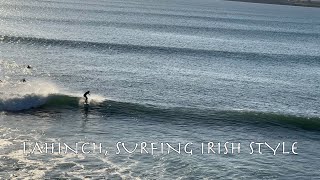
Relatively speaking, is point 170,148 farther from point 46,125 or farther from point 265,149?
point 46,125

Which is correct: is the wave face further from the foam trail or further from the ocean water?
the ocean water

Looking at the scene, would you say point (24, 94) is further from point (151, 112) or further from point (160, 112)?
point (160, 112)

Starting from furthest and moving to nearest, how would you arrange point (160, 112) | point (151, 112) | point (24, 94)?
point (24, 94) < point (160, 112) < point (151, 112)

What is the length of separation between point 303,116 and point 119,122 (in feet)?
64.7

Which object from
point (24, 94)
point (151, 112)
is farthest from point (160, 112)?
point (24, 94)

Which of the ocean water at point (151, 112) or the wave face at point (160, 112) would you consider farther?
the wave face at point (160, 112)

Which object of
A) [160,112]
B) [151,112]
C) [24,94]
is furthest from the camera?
[24,94]

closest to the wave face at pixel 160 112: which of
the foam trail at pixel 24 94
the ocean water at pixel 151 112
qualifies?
the foam trail at pixel 24 94

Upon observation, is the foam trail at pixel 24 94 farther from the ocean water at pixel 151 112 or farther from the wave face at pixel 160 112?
the ocean water at pixel 151 112

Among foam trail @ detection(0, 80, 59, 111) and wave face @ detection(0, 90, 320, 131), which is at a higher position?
foam trail @ detection(0, 80, 59, 111)

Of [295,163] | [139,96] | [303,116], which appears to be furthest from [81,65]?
[295,163]

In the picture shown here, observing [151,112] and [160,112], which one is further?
[160,112]

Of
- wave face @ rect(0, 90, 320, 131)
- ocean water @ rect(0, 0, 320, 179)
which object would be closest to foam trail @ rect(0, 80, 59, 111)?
wave face @ rect(0, 90, 320, 131)

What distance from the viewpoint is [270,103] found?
52.8 meters
